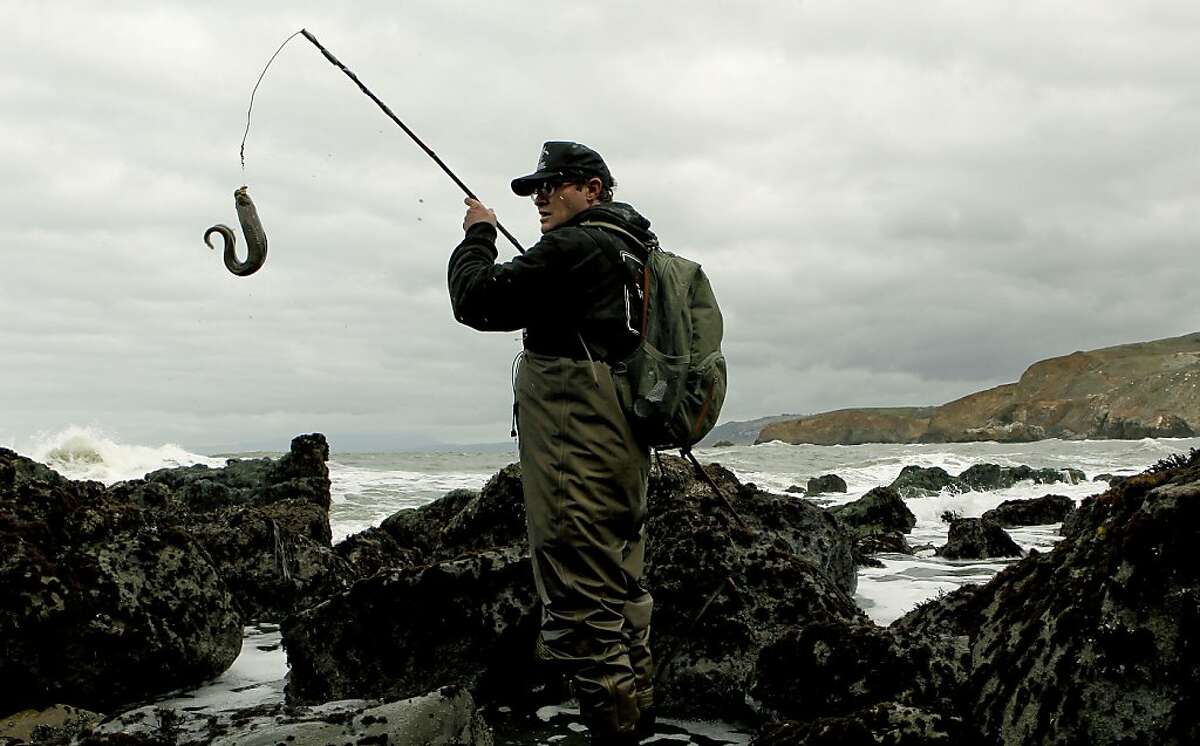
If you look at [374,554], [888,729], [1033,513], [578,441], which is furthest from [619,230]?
[1033,513]

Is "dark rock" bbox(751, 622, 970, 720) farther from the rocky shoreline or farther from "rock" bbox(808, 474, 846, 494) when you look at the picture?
"rock" bbox(808, 474, 846, 494)

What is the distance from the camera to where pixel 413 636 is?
4918 mm

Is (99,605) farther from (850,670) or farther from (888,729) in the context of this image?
(888,729)

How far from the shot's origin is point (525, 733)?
173 inches

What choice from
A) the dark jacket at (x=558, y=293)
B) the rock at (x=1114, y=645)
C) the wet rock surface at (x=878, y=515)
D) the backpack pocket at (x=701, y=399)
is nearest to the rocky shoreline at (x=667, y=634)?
the rock at (x=1114, y=645)

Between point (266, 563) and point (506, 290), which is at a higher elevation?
point (506, 290)

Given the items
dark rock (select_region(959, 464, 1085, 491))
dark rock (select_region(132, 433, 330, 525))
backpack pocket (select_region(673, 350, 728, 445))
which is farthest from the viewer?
dark rock (select_region(959, 464, 1085, 491))

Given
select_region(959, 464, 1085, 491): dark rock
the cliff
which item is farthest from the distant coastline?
select_region(959, 464, 1085, 491): dark rock

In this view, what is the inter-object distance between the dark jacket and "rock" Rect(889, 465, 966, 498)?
880 inches

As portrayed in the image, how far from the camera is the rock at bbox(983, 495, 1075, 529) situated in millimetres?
15711

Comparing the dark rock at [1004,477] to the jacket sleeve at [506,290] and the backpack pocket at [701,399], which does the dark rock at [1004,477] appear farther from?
the jacket sleeve at [506,290]

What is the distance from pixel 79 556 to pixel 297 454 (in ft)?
28.8

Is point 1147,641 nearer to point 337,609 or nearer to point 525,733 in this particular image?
point 525,733

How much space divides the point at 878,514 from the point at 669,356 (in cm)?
1298
